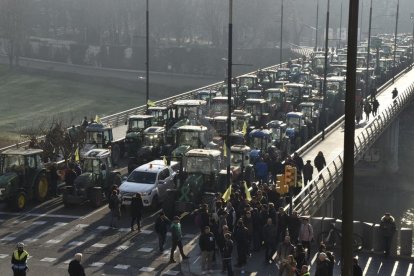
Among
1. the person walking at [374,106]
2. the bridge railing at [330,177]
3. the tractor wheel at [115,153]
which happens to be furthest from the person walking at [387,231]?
the person walking at [374,106]

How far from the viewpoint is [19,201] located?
104ft

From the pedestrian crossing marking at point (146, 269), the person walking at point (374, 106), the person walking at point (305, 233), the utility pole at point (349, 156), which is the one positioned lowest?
the pedestrian crossing marking at point (146, 269)

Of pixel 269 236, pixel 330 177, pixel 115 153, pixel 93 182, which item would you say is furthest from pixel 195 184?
pixel 115 153

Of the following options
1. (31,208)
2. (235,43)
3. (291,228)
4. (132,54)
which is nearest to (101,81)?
(132,54)

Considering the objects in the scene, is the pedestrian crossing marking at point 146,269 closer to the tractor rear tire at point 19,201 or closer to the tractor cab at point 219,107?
the tractor rear tire at point 19,201

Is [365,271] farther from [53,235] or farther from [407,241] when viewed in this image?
[53,235]

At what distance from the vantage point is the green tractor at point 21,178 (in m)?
31.5

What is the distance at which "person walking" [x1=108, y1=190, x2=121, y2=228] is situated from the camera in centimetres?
2935

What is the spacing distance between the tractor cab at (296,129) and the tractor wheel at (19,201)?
17421 millimetres

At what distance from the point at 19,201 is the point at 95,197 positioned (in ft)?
8.81

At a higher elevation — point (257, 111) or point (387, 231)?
point (257, 111)

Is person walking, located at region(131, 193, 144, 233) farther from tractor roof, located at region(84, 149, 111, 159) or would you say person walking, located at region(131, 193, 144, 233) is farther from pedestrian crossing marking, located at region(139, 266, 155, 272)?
tractor roof, located at region(84, 149, 111, 159)

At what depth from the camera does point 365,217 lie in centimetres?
5275

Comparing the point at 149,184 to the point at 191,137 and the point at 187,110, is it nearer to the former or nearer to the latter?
the point at 191,137
